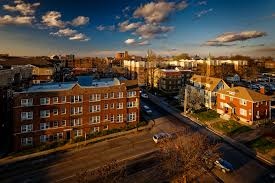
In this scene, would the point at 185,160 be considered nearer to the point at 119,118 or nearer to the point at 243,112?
the point at 119,118

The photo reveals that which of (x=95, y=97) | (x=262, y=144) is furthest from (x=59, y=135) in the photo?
(x=262, y=144)

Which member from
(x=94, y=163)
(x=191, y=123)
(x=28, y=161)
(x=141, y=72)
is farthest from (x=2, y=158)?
(x=141, y=72)

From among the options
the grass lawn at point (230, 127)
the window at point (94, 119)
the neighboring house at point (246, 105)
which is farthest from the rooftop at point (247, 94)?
the window at point (94, 119)

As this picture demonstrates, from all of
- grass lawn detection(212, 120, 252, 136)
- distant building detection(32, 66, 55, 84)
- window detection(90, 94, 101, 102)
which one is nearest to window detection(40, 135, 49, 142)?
window detection(90, 94, 101, 102)

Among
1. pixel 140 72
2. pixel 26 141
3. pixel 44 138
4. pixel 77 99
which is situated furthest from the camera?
pixel 140 72

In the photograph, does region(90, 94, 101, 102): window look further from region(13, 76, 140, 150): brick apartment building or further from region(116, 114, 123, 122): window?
region(116, 114, 123, 122): window

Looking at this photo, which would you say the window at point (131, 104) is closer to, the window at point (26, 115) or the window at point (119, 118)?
the window at point (119, 118)

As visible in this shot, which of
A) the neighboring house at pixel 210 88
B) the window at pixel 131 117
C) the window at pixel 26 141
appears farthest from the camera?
the neighboring house at pixel 210 88
